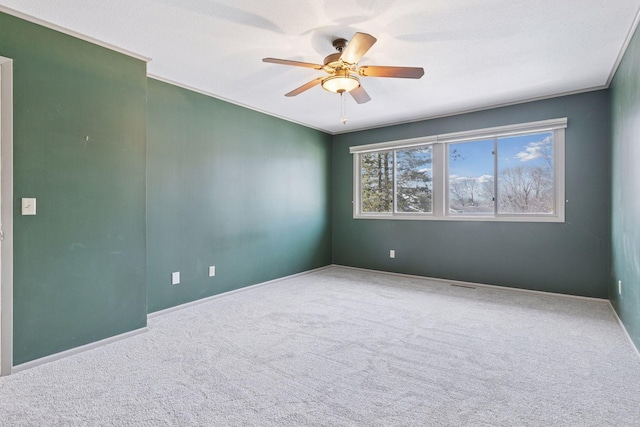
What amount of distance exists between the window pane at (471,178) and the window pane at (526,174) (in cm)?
14

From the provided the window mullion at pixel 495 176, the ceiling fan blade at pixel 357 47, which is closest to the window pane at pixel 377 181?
the window mullion at pixel 495 176

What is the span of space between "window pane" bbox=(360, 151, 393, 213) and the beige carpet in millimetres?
2331

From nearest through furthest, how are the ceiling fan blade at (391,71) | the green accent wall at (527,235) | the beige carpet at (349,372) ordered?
the beige carpet at (349,372)
the ceiling fan blade at (391,71)
the green accent wall at (527,235)

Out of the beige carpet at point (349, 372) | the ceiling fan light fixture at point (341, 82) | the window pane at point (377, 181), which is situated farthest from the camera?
the window pane at point (377, 181)

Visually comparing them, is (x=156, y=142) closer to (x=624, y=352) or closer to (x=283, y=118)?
(x=283, y=118)

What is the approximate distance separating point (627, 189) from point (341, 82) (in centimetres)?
255

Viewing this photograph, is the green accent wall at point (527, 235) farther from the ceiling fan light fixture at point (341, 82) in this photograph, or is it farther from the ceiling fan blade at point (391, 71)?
the ceiling fan light fixture at point (341, 82)

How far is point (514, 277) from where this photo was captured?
167 inches

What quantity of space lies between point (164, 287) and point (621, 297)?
442cm

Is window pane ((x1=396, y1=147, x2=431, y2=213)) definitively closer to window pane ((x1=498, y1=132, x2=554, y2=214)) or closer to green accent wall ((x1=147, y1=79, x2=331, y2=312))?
window pane ((x1=498, y1=132, x2=554, y2=214))

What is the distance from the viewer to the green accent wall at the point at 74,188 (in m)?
2.24

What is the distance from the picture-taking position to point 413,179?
516 cm

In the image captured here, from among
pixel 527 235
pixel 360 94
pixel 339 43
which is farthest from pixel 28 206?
pixel 527 235

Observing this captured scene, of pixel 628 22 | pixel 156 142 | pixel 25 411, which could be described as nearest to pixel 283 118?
pixel 156 142
